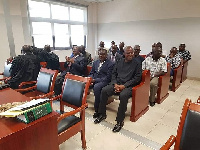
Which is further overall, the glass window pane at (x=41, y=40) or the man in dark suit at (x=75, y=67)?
the glass window pane at (x=41, y=40)

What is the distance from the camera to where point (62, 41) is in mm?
6301

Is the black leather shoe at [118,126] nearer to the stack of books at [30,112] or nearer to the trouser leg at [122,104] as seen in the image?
the trouser leg at [122,104]

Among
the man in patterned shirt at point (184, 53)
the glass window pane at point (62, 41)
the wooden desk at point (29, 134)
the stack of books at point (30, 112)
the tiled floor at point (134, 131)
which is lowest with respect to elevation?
the tiled floor at point (134, 131)

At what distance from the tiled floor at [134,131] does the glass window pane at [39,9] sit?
4.11m

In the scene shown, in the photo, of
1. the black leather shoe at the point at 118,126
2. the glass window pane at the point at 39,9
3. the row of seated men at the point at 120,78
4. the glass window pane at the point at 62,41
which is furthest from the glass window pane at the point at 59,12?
the black leather shoe at the point at 118,126

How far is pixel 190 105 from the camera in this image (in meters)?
1.13

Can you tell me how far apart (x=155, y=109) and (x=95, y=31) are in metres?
5.39

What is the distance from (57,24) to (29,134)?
5655 mm

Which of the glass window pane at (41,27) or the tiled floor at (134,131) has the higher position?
the glass window pane at (41,27)

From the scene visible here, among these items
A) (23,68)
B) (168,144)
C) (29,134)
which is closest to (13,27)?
(23,68)

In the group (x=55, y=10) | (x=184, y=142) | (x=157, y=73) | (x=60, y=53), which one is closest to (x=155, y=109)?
(x=157, y=73)

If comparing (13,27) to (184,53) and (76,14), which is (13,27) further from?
(184,53)

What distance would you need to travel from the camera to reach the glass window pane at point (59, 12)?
5.82 metres

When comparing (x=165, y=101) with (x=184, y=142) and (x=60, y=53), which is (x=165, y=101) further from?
(x=60, y=53)
